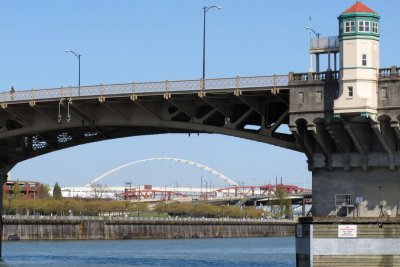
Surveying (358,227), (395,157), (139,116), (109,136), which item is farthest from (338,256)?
(109,136)

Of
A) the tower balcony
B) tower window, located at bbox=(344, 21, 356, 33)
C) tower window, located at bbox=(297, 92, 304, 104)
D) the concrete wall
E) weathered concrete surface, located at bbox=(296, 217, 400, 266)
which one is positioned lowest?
weathered concrete surface, located at bbox=(296, 217, 400, 266)

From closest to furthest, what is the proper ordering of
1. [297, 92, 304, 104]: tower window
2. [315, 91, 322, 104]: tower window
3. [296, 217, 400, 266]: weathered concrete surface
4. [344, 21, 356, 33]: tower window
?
[296, 217, 400, 266]: weathered concrete surface
[344, 21, 356, 33]: tower window
[315, 91, 322, 104]: tower window
[297, 92, 304, 104]: tower window

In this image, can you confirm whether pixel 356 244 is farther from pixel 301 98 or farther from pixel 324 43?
pixel 324 43

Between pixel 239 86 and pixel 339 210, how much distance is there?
12.0 meters

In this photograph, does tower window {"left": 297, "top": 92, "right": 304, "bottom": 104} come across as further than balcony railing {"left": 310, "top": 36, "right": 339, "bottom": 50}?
Yes

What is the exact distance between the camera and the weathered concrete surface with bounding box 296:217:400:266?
76.0 meters

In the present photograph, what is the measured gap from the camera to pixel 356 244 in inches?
3007

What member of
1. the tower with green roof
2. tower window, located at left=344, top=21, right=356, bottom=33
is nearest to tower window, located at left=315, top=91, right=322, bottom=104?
the tower with green roof

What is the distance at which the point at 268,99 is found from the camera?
85250mm

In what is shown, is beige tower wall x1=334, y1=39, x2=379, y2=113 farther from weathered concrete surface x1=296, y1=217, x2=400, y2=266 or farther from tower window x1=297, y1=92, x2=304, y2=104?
weathered concrete surface x1=296, y1=217, x2=400, y2=266

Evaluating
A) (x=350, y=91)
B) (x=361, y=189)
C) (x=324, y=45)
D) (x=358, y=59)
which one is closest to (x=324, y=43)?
(x=324, y=45)

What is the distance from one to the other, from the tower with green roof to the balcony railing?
1.80m

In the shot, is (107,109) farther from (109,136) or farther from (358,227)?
(358,227)

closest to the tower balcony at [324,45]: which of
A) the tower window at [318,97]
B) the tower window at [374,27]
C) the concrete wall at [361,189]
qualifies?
the tower window at [374,27]
